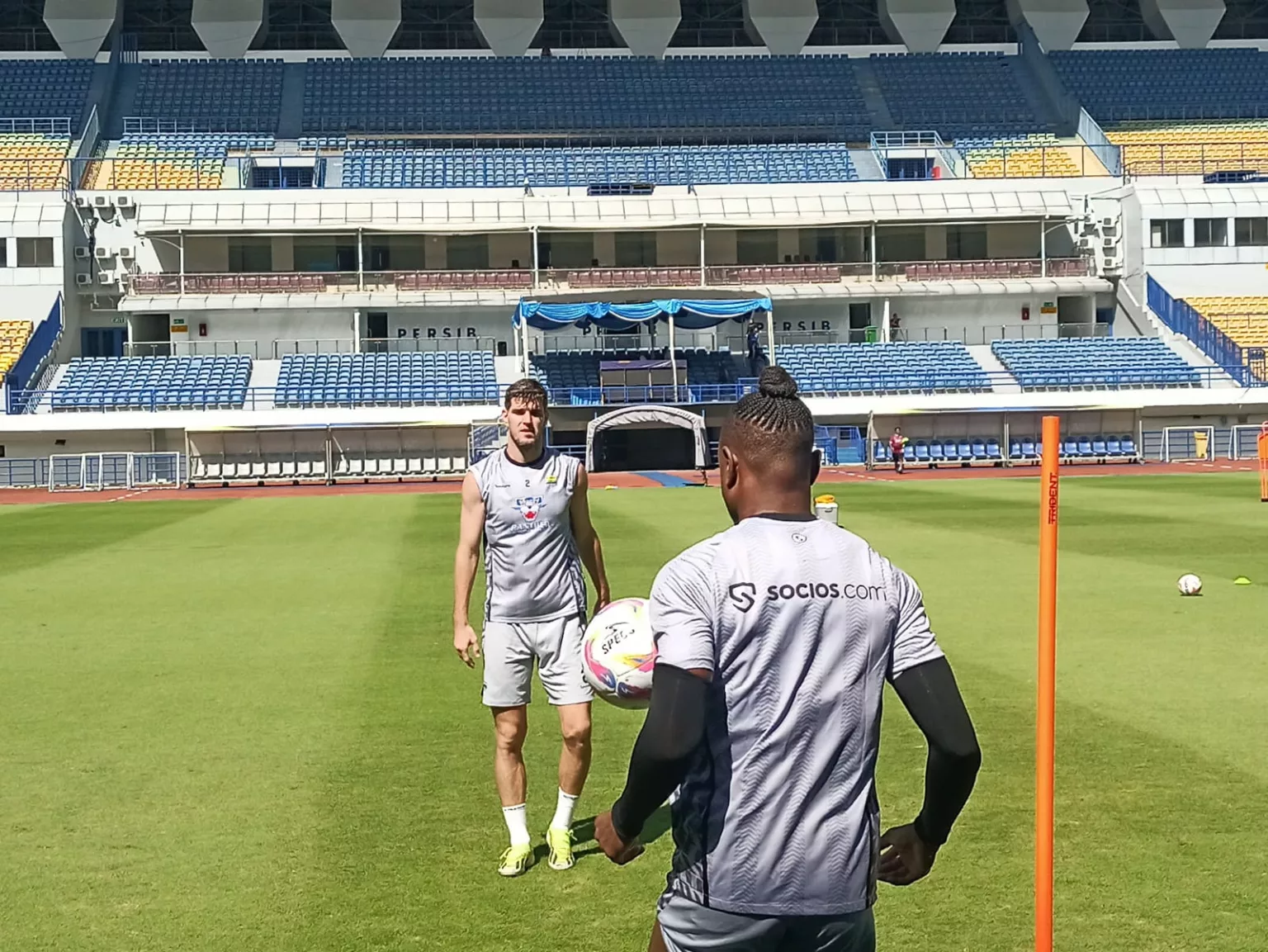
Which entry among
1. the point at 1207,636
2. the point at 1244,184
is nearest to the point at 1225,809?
the point at 1207,636

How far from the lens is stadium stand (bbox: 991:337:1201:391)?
5538 centimetres

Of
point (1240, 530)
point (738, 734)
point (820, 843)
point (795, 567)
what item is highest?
point (795, 567)

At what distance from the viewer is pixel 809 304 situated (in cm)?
6219

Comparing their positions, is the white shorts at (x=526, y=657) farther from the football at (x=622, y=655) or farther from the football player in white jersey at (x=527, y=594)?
the football at (x=622, y=655)

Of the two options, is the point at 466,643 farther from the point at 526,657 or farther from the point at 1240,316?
the point at 1240,316

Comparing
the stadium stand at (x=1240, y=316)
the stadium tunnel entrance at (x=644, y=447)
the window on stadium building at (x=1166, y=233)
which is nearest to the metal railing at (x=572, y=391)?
the stadium tunnel entrance at (x=644, y=447)

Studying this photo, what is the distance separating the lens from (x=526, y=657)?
7.22 metres

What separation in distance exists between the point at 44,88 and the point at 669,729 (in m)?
74.4

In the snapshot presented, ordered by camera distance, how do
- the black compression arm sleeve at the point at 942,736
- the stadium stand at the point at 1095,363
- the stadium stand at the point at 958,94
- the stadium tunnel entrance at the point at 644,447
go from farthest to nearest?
the stadium stand at the point at 958,94, the stadium stand at the point at 1095,363, the stadium tunnel entrance at the point at 644,447, the black compression arm sleeve at the point at 942,736

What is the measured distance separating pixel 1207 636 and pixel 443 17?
69778mm

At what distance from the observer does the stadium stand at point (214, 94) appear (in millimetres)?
69688

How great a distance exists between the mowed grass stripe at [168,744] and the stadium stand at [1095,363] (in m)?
40.8

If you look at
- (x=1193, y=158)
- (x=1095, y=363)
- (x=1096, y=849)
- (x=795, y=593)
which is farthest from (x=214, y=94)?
(x=795, y=593)

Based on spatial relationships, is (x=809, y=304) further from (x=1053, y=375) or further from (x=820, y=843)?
(x=820, y=843)
